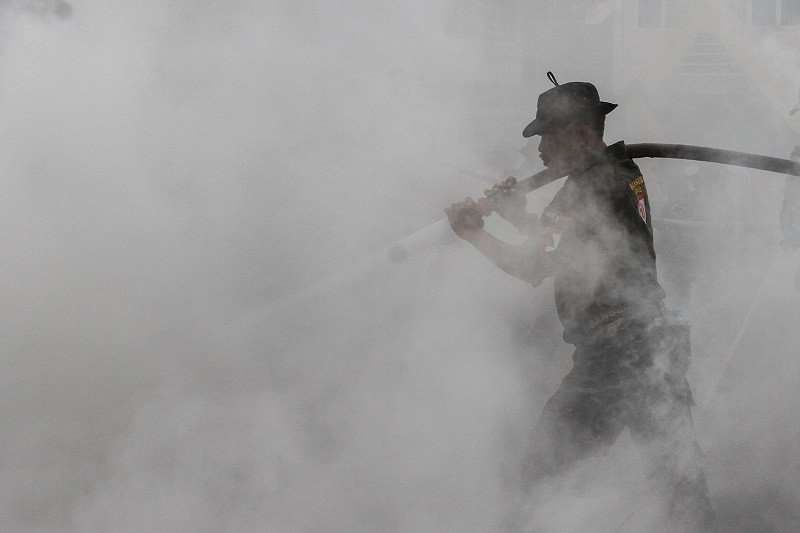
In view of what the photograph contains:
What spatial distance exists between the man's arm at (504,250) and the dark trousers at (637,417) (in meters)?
0.30

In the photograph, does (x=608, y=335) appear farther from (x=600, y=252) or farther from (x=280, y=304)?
(x=280, y=304)

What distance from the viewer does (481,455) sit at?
382 centimetres

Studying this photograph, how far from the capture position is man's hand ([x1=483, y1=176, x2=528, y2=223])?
3135mm

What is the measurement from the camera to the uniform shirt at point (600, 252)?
9.50 ft

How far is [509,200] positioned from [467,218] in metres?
0.18

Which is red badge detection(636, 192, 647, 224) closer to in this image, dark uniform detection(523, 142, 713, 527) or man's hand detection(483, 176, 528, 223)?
dark uniform detection(523, 142, 713, 527)

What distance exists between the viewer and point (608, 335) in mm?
2869

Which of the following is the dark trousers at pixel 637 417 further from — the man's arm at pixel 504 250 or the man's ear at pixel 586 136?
the man's ear at pixel 586 136

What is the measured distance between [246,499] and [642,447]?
1540 mm

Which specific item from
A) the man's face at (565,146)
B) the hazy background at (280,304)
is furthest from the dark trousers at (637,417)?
the man's face at (565,146)


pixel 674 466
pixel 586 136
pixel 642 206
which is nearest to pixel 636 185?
pixel 642 206

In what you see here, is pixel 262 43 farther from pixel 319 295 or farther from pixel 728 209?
pixel 728 209

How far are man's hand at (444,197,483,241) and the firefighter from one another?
161mm

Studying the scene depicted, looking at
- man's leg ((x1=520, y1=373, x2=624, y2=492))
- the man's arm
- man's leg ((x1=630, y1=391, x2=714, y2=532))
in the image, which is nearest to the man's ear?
the man's arm
